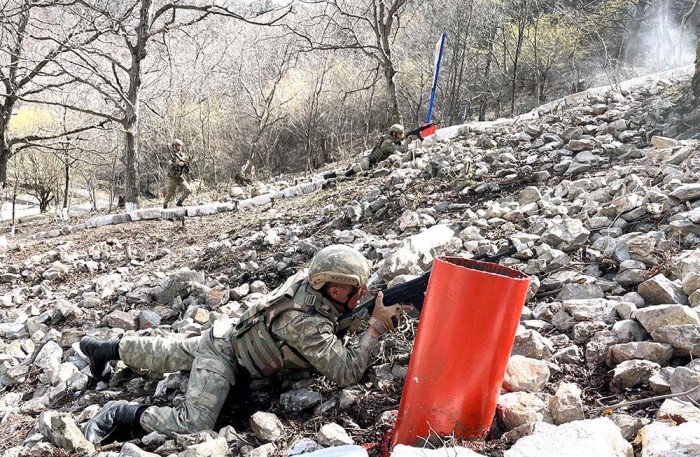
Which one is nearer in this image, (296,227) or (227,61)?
(296,227)

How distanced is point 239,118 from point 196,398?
22447 mm

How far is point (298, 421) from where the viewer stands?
8.14ft

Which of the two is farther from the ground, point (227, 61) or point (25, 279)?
point (227, 61)

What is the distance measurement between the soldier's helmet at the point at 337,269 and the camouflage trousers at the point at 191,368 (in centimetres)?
66

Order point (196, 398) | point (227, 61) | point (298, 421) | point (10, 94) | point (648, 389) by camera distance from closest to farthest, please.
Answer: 1. point (648, 389)
2. point (298, 421)
3. point (196, 398)
4. point (10, 94)
5. point (227, 61)

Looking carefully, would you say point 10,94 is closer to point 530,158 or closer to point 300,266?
point 300,266

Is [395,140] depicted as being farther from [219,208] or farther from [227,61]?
[227,61]

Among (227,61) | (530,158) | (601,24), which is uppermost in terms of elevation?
(601,24)

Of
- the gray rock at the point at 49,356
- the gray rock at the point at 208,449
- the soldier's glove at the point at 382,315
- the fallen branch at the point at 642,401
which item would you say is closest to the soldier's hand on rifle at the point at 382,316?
the soldier's glove at the point at 382,315

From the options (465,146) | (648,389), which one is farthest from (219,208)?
(648,389)

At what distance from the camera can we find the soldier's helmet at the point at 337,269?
2674 mm

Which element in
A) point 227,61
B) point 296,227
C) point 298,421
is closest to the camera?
point 298,421

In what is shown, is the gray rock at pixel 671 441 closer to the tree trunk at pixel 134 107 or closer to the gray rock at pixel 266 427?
the gray rock at pixel 266 427

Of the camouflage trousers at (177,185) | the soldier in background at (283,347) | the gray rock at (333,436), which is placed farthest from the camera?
the camouflage trousers at (177,185)
